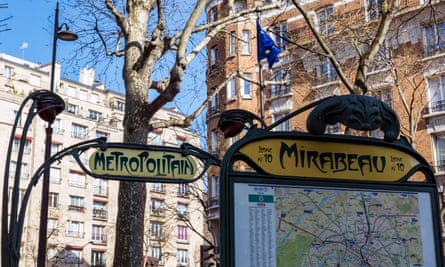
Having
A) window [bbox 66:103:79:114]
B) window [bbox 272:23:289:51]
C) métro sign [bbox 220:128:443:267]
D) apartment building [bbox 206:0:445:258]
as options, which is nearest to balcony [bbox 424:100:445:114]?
apartment building [bbox 206:0:445:258]

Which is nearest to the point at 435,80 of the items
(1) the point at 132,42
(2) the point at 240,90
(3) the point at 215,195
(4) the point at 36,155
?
(2) the point at 240,90

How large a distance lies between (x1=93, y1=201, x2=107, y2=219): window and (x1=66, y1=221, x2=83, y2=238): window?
203 centimetres

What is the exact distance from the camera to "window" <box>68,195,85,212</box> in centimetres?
5297

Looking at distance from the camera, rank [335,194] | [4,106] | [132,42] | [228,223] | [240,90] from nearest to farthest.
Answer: [228,223] < [335,194] < [132,42] < [240,90] < [4,106]

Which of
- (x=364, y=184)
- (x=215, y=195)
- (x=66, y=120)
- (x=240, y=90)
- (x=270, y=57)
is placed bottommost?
(x=364, y=184)

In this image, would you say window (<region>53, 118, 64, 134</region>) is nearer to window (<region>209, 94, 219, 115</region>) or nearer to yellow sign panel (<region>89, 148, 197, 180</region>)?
window (<region>209, 94, 219, 115</region>)

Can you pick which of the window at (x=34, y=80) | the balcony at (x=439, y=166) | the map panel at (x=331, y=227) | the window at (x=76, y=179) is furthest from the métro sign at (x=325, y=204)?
the window at (x=34, y=80)

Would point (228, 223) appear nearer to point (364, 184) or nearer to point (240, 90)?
point (364, 184)

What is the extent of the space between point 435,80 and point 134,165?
73.5ft

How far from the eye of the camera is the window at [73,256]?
51.2m

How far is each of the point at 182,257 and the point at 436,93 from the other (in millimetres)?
41759

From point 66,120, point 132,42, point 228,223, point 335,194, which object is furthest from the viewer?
point 66,120

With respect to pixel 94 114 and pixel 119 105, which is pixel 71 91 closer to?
pixel 94 114

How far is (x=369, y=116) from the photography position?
4.89 meters
